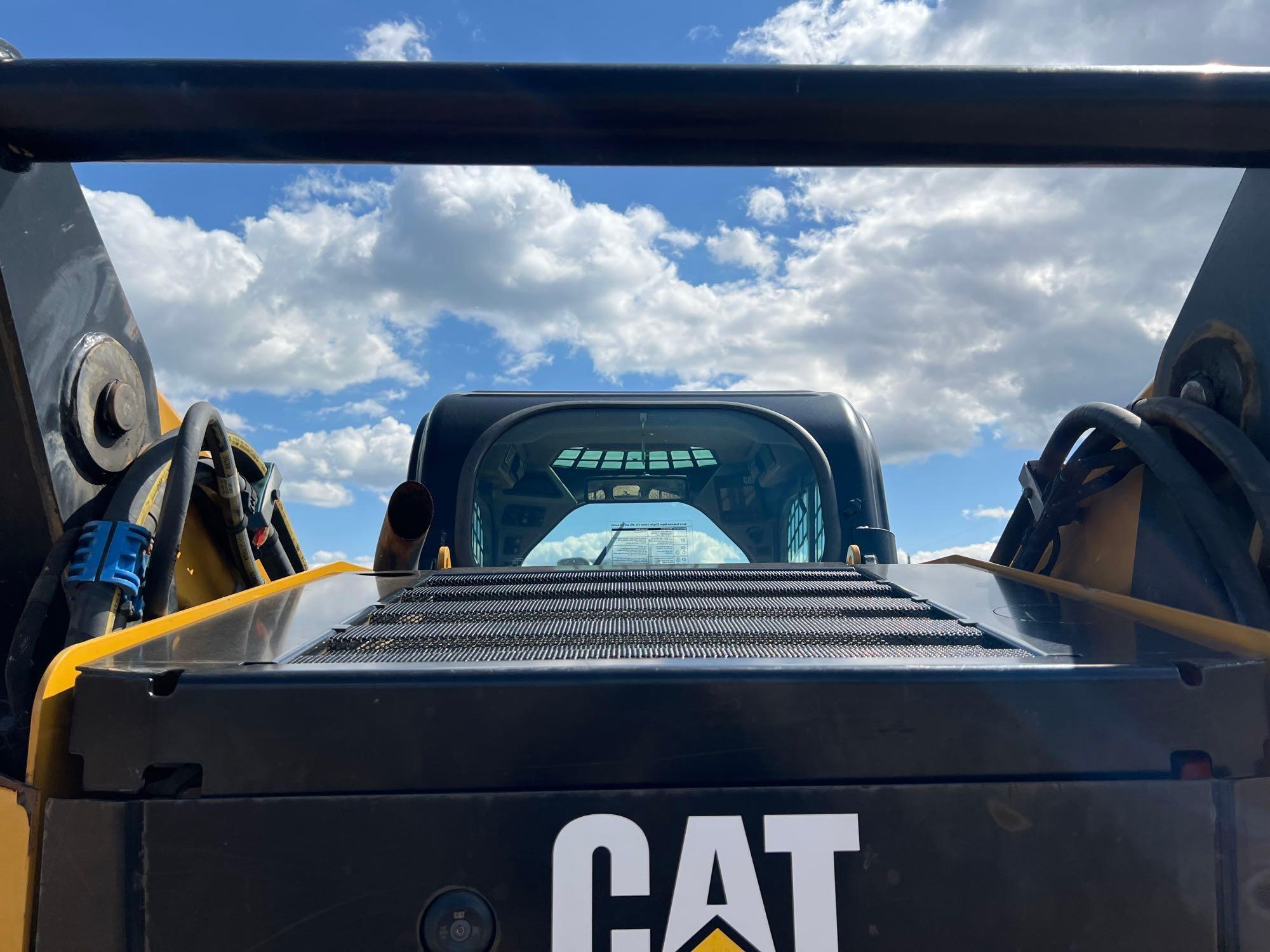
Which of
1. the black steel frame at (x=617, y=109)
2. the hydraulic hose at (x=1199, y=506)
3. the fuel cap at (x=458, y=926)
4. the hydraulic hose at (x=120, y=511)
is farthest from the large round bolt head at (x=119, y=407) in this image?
the hydraulic hose at (x=1199, y=506)

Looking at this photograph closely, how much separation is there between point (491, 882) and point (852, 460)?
3433 mm

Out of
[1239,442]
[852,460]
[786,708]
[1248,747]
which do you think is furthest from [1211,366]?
[852,460]

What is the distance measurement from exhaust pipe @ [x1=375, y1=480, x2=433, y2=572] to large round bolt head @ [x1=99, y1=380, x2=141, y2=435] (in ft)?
2.54

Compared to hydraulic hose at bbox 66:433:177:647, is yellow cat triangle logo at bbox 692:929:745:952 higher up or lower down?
lower down

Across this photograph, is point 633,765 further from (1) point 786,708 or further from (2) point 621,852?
(1) point 786,708

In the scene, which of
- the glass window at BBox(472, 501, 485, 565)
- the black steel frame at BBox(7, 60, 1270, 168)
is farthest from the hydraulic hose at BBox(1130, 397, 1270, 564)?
the glass window at BBox(472, 501, 485, 565)

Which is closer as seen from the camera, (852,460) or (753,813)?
(753,813)

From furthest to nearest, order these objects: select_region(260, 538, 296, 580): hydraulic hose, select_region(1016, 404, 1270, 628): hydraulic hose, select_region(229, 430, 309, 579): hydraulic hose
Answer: select_region(260, 538, 296, 580): hydraulic hose, select_region(229, 430, 309, 579): hydraulic hose, select_region(1016, 404, 1270, 628): hydraulic hose

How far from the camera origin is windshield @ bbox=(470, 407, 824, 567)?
4.26 m

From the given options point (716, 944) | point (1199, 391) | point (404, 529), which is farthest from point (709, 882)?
point (404, 529)

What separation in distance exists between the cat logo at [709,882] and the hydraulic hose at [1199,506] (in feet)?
2.82

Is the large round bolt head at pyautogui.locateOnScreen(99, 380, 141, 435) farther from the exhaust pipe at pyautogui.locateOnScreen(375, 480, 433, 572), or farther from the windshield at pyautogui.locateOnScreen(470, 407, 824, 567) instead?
the windshield at pyautogui.locateOnScreen(470, 407, 824, 567)

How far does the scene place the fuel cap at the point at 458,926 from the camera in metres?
1.16

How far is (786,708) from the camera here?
1218 millimetres
